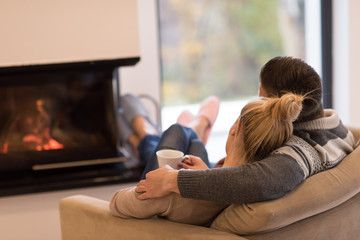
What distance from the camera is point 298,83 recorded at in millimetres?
1678

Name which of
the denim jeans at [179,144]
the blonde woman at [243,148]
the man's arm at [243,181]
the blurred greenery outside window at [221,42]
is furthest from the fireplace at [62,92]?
the blurred greenery outside window at [221,42]

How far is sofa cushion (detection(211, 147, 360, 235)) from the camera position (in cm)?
144

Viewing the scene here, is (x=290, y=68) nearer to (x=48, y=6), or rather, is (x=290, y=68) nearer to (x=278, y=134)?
(x=278, y=134)

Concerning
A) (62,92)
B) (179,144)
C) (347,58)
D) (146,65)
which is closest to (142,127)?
(62,92)

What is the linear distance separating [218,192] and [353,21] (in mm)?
2582

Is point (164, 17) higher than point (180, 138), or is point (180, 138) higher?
point (164, 17)

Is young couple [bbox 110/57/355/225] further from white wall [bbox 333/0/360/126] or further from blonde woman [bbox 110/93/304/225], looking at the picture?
white wall [bbox 333/0/360/126]

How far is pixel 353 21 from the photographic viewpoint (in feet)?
12.0

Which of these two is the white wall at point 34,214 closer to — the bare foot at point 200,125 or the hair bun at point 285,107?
the bare foot at point 200,125

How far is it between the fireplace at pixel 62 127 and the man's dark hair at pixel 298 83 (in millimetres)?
1158

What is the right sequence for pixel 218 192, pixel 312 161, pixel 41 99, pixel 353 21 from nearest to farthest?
pixel 218 192 → pixel 312 161 → pixel 41 99 → pixel 353 21

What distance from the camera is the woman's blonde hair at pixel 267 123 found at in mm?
1503

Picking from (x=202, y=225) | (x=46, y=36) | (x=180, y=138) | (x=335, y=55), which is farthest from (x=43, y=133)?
(x=335, y=55)

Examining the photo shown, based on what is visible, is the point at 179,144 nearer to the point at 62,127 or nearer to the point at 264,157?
the point at 264,157
